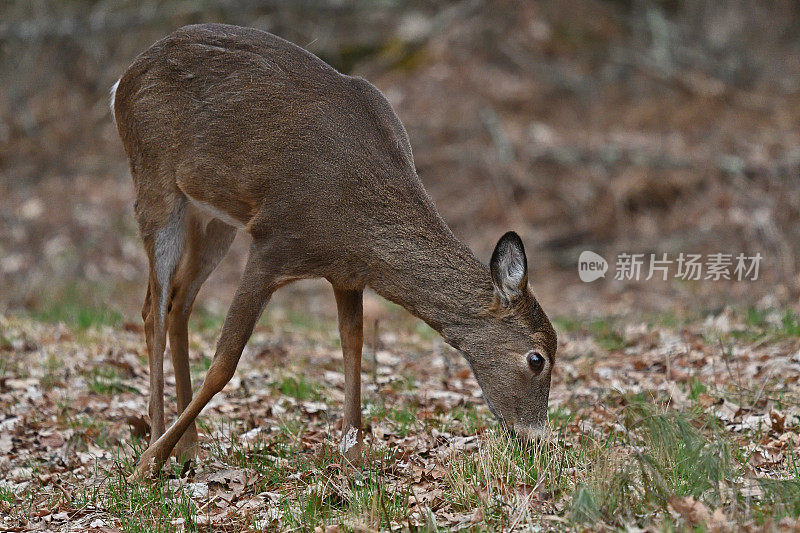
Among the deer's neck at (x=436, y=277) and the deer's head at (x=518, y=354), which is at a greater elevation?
the deer's neck at (x=436, y=277)

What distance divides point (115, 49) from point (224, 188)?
12736mm

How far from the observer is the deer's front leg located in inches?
210

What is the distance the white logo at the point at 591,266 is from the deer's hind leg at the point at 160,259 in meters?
7.03

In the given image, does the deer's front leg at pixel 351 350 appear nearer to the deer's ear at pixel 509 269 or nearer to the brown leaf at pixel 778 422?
the deer's ear at pixel 509 269

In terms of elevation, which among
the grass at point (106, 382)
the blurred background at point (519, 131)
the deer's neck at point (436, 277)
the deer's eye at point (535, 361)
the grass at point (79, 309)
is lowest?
the grass at point (106, 382)

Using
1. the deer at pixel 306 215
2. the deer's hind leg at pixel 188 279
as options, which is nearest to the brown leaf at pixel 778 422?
the deer at pixel 306 215

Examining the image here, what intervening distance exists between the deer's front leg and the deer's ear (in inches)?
35.1

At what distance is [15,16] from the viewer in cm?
1594

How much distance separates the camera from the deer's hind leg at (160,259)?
5.50m

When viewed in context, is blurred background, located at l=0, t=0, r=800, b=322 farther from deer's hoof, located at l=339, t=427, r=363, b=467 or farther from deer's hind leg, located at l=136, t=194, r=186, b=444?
deer's hoof, located at l=339, t=427, r=363, b=467

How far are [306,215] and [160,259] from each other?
3.64 feet

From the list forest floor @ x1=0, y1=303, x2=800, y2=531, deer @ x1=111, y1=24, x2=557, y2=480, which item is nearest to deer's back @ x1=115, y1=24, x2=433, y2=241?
deer @ x1=111, y1=24, x2=557, y2=480

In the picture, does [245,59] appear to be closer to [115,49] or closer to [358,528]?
[358,528]

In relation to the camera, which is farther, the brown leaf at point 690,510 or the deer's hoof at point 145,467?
the deer's hoof at point 145,467
